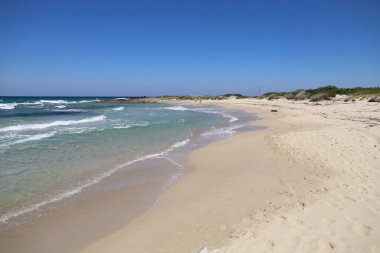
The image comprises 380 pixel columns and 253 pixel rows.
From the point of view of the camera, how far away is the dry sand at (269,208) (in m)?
4.23

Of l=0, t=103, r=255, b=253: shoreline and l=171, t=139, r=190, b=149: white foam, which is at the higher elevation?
l=171, t=139, r=190, b=149: white foam

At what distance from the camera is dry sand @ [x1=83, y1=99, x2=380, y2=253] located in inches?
167

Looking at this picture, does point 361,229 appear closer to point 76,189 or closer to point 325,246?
point 325,246

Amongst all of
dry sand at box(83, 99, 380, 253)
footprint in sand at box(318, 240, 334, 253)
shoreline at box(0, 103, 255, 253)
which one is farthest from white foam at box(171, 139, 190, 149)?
footprint in sand at box(318, 240, 334, 253)

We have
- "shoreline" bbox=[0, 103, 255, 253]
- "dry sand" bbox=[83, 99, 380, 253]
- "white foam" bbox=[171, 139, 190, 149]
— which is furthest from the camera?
"white foam" bbox=[171, 139, 190, 149]

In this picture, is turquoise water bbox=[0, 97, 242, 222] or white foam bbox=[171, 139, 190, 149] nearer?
turquoise water bbox=[0, 97, 242, 222]

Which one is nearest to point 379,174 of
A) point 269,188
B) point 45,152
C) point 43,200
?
point 269,188

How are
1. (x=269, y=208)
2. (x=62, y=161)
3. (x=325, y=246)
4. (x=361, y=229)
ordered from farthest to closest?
(x=62, y=161)
(x=269, y=208)
(x=361, y=229)
(x=325, y=246)

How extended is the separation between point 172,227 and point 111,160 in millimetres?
6053

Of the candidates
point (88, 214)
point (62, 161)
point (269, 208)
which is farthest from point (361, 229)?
point (62, 161)

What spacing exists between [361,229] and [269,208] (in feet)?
5.35

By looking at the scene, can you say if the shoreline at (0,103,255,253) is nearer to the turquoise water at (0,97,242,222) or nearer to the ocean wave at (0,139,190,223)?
the ocean wave at (0,139,190,223)

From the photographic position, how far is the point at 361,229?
437 centimetres

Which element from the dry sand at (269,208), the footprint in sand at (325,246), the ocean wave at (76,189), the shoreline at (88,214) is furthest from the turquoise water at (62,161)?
the footprint in sand at (325,246)
